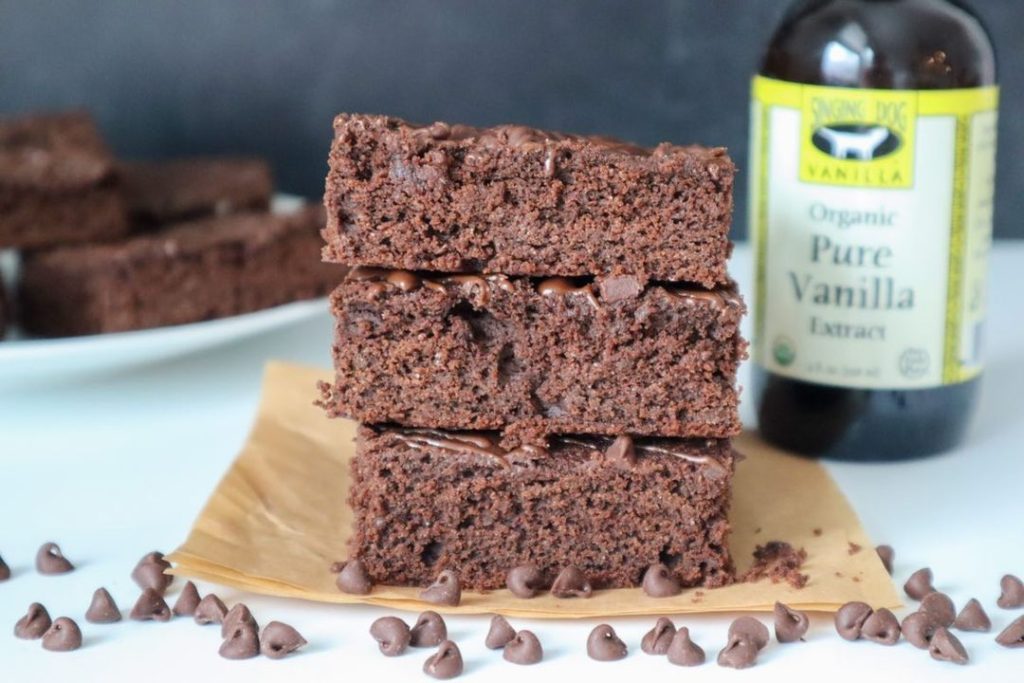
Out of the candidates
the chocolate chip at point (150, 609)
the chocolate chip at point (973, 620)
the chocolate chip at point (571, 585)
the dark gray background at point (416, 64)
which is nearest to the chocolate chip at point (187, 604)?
the chocolate chip at point (150, 609)

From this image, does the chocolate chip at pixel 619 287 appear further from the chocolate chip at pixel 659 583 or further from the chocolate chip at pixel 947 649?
the chocolate chip at pixel 947 649

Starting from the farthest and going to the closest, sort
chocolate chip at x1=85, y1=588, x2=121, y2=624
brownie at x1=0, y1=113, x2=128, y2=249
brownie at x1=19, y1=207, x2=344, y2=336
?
1. brownie at x1=0, y1=113, x2=128, y2=249
2. brownie at x1=19, y1=207, x2=344, y2=336
3. chocolate chip at x1=85, y1=588, x2=121, y2=624

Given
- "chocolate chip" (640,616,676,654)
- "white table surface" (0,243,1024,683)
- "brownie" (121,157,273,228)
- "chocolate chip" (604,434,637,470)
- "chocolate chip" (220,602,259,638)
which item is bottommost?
"white table surface" (0,243,1024,683)

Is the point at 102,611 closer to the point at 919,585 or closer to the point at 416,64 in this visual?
the point at 919,585

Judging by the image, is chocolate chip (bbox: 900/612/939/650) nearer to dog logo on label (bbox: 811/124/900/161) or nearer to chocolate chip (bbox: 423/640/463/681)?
chocolate chip (bbox: 423/640/463/681)

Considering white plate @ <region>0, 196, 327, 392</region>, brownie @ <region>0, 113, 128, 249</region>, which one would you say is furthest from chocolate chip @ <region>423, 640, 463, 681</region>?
brownie @ <region>0, 113, 128, 249</region>

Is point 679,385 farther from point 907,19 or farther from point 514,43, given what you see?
point 514,43
